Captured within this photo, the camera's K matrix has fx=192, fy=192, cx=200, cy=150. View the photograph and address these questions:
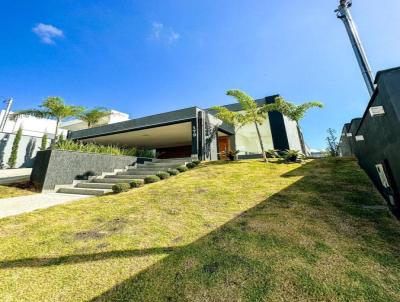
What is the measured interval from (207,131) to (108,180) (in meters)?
6.83

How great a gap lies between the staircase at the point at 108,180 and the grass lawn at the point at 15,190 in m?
1.14

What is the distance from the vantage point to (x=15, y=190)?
860 centimetres

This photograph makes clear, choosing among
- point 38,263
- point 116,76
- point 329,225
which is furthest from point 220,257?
point 116,76

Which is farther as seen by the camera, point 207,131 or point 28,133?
point 28,133

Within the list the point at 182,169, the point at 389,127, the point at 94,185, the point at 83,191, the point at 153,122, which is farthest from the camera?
the point at 153,122

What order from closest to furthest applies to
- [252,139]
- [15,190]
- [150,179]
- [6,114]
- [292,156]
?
1. [15,190]
2. [150,179]
3. [292,156]
4. [252,139]
5. [6,114]

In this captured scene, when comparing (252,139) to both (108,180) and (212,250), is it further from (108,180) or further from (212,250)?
(212,250)

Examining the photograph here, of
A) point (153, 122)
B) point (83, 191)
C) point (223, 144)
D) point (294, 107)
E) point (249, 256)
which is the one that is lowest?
point (249, 256)

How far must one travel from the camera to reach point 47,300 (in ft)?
6.98

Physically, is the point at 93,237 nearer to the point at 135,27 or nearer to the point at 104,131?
the point at 135,27

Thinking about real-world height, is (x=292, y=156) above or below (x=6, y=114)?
below

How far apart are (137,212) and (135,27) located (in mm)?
9686

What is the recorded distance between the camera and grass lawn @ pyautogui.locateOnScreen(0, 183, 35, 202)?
7936 mm

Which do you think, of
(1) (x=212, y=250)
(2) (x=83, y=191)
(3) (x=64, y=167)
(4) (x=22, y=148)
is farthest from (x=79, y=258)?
(4) (x=22, y=148)
